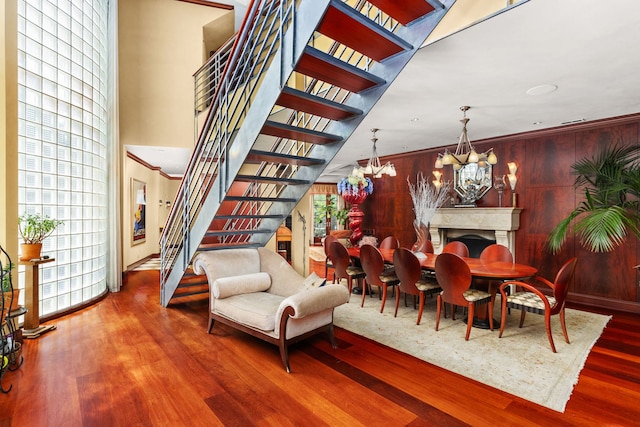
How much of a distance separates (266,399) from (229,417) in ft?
0.86

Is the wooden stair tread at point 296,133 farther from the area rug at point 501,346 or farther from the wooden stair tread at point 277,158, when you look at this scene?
the area rug at point 501,346

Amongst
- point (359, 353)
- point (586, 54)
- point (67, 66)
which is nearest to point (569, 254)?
point (586, 54)

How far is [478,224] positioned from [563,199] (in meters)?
1.19

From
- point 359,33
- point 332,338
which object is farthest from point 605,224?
point 359,33

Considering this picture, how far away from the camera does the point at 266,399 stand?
210 cm

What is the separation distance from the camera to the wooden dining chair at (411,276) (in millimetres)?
3462

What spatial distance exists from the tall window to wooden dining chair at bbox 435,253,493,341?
4.08 metres

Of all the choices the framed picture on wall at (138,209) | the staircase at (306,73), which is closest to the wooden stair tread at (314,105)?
the staircase at (306,73)

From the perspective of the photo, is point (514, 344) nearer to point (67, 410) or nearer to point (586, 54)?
point (586, 54)

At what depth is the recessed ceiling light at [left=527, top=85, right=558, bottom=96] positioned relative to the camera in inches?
127

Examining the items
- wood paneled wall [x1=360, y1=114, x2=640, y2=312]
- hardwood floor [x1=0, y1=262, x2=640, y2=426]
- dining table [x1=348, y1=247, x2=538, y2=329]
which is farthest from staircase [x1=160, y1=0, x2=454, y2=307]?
wood paneled wall [x1=360, y1=114, x2=640, y2=312]

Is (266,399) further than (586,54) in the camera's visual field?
No

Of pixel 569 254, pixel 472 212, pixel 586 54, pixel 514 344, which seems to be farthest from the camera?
pixel 472 212

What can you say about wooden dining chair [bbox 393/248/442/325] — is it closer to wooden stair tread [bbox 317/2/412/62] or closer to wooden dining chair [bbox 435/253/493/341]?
wooden dining chair [bbox 435/253/493/341]
